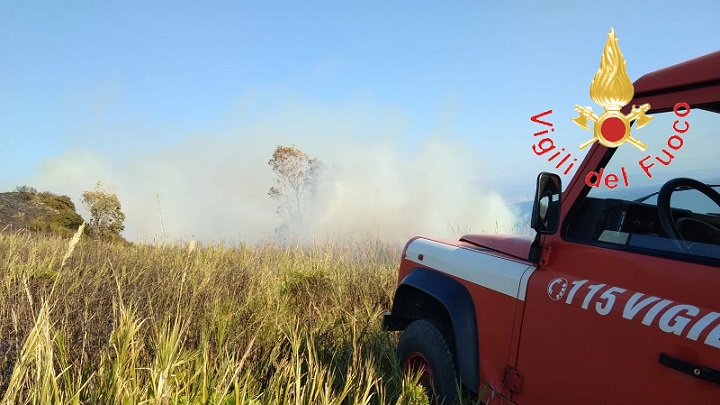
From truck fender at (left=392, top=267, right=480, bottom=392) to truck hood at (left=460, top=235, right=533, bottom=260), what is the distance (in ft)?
1.07

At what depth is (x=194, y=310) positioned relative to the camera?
456 cm

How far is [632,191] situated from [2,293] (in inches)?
196

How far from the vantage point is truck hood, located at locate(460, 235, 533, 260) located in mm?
2480

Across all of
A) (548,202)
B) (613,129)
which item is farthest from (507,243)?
(613,129)

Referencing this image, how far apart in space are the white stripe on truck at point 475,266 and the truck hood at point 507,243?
0.10 m

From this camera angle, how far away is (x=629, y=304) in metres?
1.69

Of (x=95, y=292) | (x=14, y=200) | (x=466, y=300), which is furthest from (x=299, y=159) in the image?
(x=466, y=300)

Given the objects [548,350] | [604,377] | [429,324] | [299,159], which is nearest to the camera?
[604,377]

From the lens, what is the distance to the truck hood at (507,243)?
2.48m

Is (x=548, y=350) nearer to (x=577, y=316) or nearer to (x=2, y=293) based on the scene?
(x=577, y=316)

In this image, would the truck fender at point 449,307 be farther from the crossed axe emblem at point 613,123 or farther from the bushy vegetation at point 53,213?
the bushy vegetation at point 53,213

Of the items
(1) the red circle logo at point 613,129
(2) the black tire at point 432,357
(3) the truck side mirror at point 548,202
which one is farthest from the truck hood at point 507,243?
(1) the red circle logo at point 613,129

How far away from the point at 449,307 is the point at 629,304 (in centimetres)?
107

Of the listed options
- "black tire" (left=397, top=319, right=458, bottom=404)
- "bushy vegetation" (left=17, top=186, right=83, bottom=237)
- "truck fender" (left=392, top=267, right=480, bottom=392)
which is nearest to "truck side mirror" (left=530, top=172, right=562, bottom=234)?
"truck fender" (left=392, top=267, right=480, bottom=392)
